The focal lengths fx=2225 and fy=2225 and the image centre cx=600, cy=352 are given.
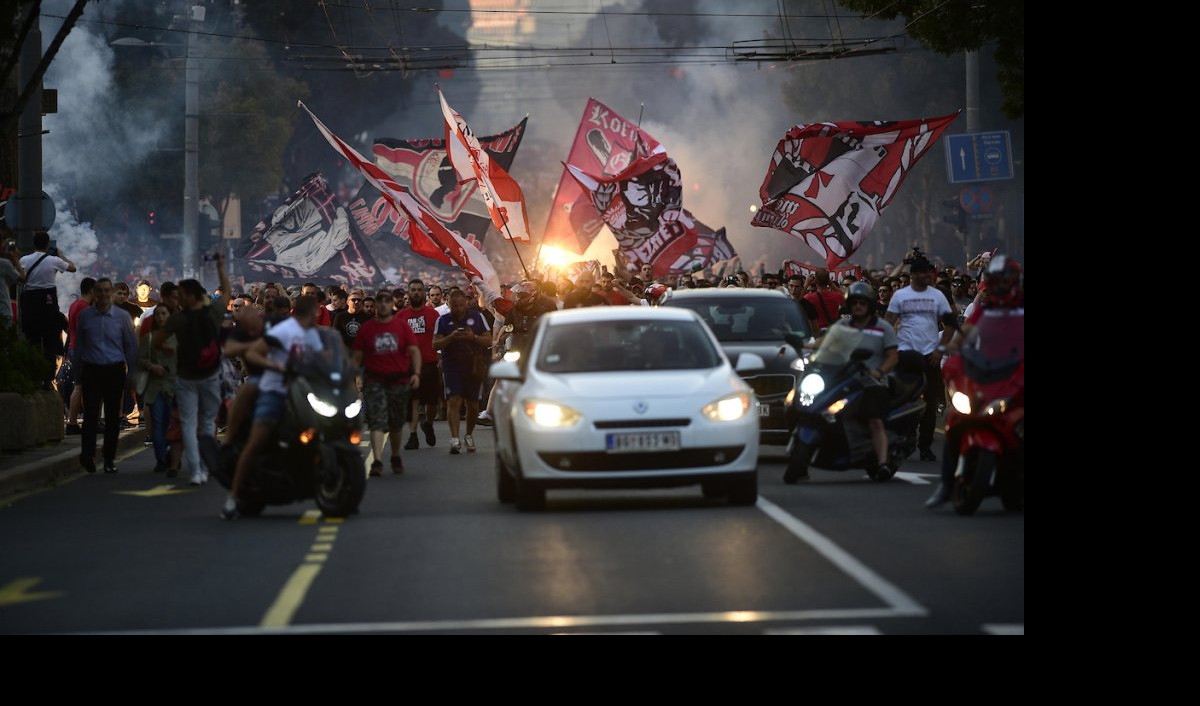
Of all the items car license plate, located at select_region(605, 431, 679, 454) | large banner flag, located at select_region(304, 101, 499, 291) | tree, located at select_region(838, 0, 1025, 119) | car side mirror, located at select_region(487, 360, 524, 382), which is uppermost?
tree, located at select_region(838, 0, 1025, 119)

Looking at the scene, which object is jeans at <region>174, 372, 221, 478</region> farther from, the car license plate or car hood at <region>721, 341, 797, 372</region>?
the car license plate

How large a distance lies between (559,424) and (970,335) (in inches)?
114

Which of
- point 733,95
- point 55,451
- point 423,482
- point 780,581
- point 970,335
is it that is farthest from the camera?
point 733,95

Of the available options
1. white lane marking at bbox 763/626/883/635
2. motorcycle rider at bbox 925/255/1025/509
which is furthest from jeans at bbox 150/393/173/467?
white lane marking at bbox 763/626/883/635

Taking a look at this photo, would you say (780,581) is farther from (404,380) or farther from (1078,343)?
(404,380)

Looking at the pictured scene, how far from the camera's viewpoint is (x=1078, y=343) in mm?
11602

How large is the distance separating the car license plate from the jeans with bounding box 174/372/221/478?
4.78 meters

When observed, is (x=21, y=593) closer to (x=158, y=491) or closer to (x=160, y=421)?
(x=158, y=491)

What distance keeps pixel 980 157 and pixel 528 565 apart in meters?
21.7

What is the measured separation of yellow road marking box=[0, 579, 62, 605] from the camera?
11.2 metres

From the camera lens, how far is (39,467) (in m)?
18.7

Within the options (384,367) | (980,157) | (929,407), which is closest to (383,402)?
(384,367)

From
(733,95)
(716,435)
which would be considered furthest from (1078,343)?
(733,95)
